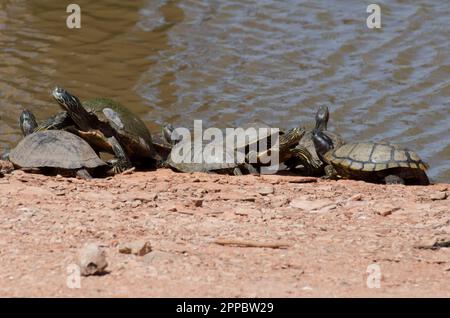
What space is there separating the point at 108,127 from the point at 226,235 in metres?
2.75

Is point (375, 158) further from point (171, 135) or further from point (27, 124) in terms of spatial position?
point (27, 124)

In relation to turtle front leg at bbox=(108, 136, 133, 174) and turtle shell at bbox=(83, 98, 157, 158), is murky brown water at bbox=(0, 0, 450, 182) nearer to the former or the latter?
turtle shell at bbox=(83, 98, 157, 158)

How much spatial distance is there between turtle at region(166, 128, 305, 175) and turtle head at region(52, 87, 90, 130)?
2.80ft

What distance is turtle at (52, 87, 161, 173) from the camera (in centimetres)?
801

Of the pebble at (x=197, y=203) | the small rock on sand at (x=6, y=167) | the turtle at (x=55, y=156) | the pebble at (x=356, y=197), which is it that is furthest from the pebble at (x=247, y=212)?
the small rock on sand at (x=6, y=167)

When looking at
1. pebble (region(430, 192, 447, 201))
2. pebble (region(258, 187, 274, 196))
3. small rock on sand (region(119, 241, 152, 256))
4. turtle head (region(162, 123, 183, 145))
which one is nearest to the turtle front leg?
turtle head (region(162, 123, 183, 145))

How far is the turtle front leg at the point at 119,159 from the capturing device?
7.96 metres

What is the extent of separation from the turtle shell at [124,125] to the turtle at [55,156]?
42cm

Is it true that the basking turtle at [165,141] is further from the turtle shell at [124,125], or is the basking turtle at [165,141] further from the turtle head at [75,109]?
the turtle head at [75,109]

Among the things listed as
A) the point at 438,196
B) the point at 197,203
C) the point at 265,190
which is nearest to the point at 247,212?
the point at 197,203

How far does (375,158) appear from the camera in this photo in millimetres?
7816

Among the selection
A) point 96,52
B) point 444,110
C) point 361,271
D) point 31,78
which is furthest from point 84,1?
point 361,271
